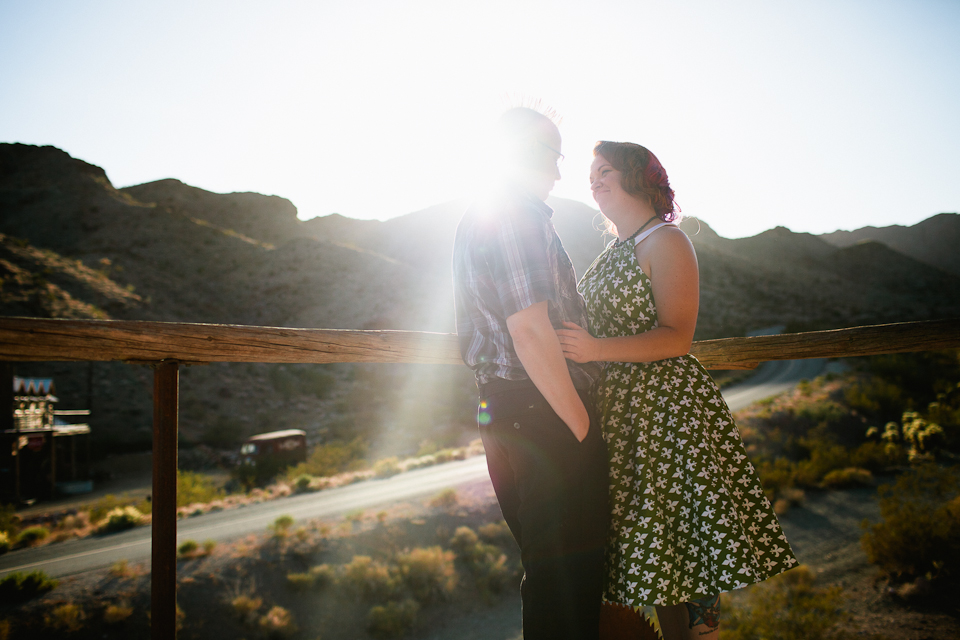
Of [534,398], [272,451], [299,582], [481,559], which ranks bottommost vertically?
[272,451]

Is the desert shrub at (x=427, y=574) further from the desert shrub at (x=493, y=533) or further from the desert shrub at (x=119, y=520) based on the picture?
the desert shrub at (x=119, y=520)

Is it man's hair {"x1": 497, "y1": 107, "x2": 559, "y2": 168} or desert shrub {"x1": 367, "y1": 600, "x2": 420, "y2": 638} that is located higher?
man's hair {"x1": 497, "y1": 107, "x2": 559, "y2": 168}

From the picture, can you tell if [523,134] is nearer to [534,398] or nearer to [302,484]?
[534,398]

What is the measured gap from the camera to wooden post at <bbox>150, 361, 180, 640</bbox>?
1.60 metres

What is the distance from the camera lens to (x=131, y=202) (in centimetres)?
5188

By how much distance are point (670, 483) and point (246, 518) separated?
12535mm

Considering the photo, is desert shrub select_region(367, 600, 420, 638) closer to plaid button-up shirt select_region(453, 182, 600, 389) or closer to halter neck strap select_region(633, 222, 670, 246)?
plaid button-up shirt select_region(453, 182, 600, 389)

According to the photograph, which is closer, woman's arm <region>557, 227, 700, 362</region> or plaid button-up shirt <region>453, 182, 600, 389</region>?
plaid button-up shirt <region>453, 182, 600, 389</region>

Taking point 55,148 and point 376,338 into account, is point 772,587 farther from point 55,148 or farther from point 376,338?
point 55,148

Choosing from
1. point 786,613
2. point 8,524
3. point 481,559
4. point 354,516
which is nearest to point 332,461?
point 8,524

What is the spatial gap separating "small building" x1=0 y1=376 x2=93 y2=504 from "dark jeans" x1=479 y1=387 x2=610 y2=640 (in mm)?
22271

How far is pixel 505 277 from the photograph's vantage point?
1.35 metres

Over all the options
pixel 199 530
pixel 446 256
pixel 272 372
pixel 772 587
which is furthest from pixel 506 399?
pixel 446 256

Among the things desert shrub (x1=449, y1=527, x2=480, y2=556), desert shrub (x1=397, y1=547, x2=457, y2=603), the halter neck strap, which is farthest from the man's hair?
desert shrub (x1=449, y1=527, x2=480, y2=556)
